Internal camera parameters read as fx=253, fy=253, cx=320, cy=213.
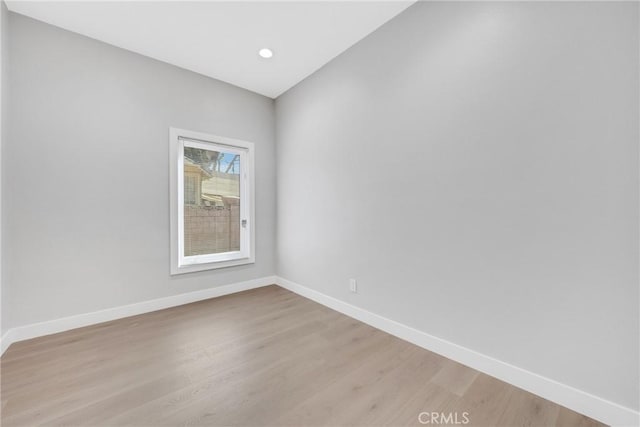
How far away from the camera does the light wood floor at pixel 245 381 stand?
133 cm

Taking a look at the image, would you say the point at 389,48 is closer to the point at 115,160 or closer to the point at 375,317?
the point at 375,317

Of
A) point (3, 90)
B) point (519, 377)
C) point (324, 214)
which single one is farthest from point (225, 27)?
point (519, 377)

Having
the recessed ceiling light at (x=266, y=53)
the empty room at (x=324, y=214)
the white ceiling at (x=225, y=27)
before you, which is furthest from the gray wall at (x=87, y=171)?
the recessed ceiling light at (x=266, y=53)

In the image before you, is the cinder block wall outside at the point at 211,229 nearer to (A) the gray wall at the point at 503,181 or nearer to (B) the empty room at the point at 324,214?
(B) the empty room at the point at 324,214

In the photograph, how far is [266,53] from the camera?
265cm

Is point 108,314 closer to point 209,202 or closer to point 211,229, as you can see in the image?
point 211,229

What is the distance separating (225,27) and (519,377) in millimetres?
3474

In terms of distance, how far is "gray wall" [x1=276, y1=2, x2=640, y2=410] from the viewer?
1.26 m

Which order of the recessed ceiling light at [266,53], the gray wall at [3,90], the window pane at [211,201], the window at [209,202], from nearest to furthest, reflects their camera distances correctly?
the gray wall at [3,90] < the recessed ceiling light at [266,53] < the window at [209,202] < the window pane at [211,201]

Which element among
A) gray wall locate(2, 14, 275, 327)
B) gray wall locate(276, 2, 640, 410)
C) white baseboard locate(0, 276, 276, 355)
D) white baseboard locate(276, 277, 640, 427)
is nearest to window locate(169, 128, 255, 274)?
gray wall locate(2, 14, 275, 327)

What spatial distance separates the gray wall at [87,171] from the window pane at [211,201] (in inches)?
11.3

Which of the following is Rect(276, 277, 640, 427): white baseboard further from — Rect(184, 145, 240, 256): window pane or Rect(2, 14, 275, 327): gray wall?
Rect(2, 14, 275, 327): gray wall

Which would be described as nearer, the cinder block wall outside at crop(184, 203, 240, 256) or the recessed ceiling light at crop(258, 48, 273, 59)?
the recessed ceiling light at crop(258, 48, 273, 59)

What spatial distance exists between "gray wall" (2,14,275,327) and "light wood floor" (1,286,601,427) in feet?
1.59
